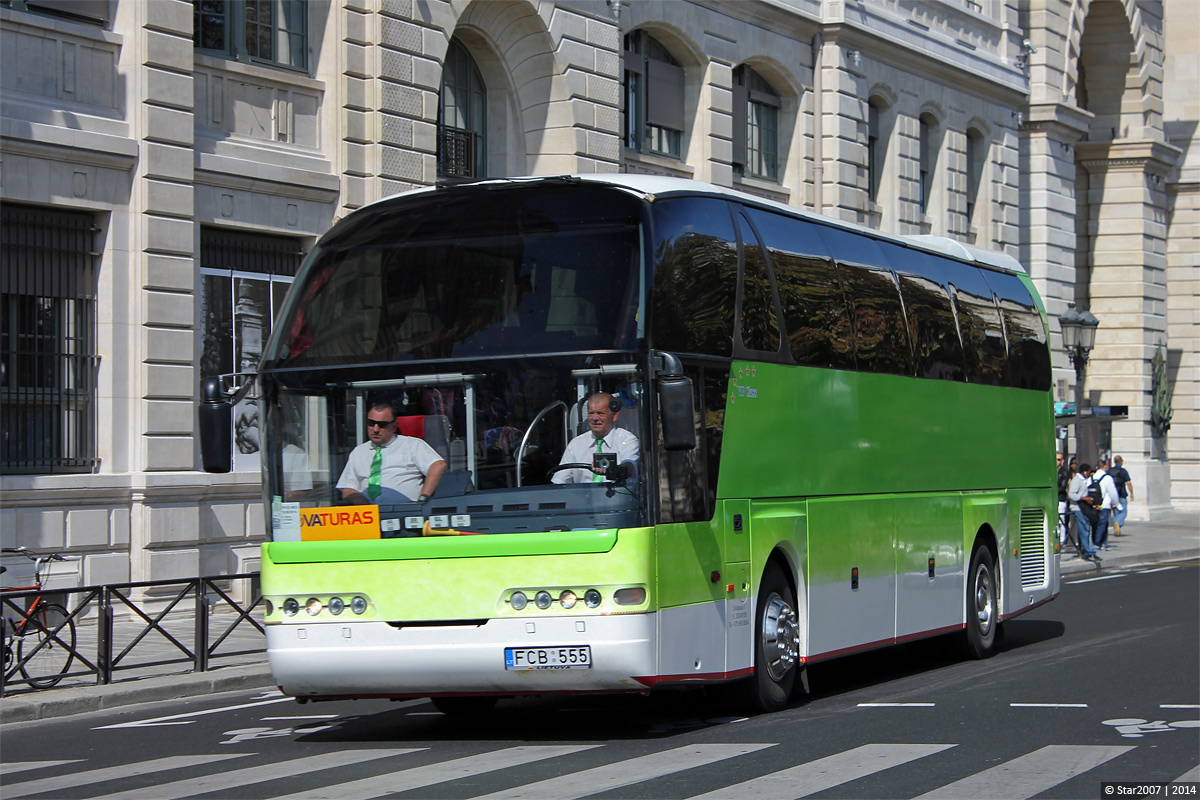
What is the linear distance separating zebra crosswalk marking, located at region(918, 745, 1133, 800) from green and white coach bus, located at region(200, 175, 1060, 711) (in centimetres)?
217

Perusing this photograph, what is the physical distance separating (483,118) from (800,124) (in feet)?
27.7

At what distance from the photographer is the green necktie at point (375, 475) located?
10414 mm

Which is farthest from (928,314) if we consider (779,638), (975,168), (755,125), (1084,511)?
(975,168)

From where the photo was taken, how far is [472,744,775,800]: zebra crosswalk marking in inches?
330

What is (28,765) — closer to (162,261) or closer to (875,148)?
(162,261)

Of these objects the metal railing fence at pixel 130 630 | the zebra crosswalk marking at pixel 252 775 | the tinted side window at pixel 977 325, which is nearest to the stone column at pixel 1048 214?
the tinted side window at pixel 977 325

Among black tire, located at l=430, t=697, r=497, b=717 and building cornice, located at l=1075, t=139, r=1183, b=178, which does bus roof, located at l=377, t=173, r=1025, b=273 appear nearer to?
black tire, located at l=430, t=697, r=497, b=717

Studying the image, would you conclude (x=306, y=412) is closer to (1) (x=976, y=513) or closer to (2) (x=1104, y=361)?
(1) (x=976, y=513)

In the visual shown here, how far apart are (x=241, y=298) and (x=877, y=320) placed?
1001cm

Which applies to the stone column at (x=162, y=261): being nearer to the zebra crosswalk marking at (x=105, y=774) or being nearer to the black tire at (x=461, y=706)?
the black tire at (x=461, y=706)

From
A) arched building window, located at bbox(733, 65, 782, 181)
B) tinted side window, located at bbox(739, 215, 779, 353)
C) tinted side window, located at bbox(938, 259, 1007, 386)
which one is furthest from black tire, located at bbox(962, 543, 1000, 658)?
arched building window, located at bbox(733, 65, 782, 181)

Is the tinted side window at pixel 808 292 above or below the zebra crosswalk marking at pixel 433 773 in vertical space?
above

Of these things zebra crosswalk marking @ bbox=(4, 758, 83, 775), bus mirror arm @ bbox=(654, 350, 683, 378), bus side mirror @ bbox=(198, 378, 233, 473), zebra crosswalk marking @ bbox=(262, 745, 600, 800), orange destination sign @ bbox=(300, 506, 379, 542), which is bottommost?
zebra crosswalk marking @ bbox=(4, 758, 83, 775)

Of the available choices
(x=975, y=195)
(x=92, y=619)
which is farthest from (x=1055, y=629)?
(x=975, y=195)
